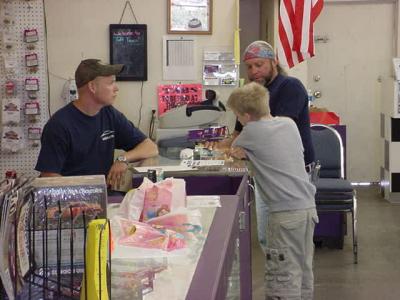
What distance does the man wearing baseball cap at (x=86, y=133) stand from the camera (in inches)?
114

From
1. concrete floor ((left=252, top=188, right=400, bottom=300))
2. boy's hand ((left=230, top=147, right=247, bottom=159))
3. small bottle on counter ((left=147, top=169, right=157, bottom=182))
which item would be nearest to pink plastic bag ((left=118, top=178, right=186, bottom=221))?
small bottle on counter ((left=147, top=169, right=157, bottom=182))

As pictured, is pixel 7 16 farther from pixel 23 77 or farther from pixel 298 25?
pixel 298 25

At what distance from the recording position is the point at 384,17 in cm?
719

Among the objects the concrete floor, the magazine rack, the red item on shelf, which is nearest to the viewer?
the magazine rack

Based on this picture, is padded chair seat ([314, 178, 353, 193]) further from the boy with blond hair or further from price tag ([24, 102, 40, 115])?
price tag ([24, 102, 40, 115])

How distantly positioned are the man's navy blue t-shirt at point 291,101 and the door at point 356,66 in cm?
391

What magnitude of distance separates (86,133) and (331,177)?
244 centimetres

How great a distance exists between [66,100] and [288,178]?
2.20 meters

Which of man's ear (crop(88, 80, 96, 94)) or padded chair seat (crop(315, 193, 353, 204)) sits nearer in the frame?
man's ear (crop(88, 80, 96, 94))

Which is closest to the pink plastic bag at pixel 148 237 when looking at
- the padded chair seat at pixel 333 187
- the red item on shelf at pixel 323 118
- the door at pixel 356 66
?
the padded chair seat at pixel 333 187

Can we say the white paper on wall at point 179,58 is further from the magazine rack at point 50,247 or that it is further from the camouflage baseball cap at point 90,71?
the magazine rack at point 50,247

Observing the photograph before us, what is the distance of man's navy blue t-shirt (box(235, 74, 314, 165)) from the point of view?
3412mm

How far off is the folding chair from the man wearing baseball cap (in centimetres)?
183

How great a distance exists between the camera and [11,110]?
14.9ft
